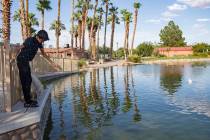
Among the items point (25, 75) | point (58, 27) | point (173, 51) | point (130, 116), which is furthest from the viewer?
point (173, 51)

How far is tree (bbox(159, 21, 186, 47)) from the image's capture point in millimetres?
171337

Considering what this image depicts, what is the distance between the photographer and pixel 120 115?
1295 centimetres

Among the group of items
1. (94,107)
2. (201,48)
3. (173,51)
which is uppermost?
(201,48)

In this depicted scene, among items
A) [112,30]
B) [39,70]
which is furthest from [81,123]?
[112,30]

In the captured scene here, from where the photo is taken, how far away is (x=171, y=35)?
172500mm

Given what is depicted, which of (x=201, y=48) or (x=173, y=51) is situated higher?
(x=201, y=48)

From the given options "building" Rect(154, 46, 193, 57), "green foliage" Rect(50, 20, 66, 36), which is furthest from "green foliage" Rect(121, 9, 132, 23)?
"building" Rect(154, 46, 193, 57)

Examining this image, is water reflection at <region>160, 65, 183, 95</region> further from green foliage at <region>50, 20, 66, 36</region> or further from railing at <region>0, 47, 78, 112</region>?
green foliage at <region>50, 20, 66, 36</region>

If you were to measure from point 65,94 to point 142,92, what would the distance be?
14.7ft

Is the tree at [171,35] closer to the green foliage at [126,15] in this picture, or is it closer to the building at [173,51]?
the building at [173,51]

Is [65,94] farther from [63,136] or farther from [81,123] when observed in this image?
[63,136]

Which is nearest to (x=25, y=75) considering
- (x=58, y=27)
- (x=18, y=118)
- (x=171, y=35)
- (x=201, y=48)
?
(x=18, y=118)

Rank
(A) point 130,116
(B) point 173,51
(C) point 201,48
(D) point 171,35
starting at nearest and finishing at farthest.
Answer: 1. (A) point 130,116
2. (C) point 201,48
3. (B) point 173,51
4. (D) point 171,35

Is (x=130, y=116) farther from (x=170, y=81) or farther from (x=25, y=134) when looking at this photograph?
(x=170, y=81)
